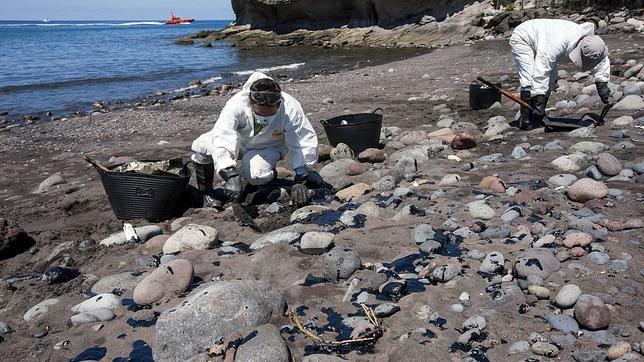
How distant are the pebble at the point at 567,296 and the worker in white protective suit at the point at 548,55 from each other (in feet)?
13.5

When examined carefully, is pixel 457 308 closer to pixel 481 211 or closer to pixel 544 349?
pixel 544 349

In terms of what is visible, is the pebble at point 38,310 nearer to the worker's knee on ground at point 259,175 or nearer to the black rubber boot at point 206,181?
the black rubber boot at point 206,181

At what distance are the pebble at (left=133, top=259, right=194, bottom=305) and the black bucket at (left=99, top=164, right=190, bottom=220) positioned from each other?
4.42ft

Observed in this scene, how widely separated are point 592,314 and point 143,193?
3709mm

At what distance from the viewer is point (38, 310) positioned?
3467 mm

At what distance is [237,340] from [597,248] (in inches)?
89.3

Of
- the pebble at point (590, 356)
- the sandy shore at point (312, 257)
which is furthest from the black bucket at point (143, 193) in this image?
the pebble at point (590, 356)

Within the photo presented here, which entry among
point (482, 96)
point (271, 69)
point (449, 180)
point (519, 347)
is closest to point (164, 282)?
point (519, 347)

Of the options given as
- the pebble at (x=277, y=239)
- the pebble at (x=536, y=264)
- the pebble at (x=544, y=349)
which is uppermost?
the pebble at (x=536, y=264)

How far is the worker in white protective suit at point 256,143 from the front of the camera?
4.77 m

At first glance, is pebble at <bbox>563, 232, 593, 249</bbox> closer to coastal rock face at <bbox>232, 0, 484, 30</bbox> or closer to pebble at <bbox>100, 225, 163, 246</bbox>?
pebble at <bbox>100, 225, 163, 246</bbox>

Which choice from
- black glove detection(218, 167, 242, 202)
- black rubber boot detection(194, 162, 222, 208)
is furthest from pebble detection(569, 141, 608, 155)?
black rubber boot detection(194, 162, 222, 208)

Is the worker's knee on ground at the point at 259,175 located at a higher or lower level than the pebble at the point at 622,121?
higher

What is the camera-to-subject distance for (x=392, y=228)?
406cm
